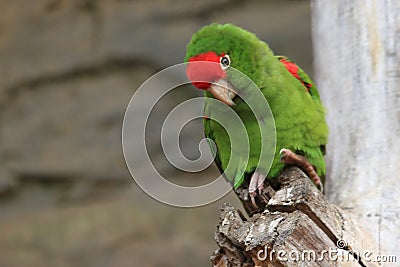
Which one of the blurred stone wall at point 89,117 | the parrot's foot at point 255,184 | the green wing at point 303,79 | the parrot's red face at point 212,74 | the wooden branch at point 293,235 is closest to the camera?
the wooden branch at point 293,235

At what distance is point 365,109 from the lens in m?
1.77

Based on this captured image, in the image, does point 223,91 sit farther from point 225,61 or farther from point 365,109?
point 365,109

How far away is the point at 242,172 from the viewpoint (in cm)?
179

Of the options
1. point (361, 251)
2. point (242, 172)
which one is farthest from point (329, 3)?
point (361, 251)

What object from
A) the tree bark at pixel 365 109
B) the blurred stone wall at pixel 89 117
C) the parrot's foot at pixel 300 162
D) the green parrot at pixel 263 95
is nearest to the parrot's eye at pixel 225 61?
the green parrot at pixel 263 95

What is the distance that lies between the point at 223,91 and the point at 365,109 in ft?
1.40

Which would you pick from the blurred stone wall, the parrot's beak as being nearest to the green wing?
the parrot's beak

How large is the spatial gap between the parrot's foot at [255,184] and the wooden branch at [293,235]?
5.7 inches

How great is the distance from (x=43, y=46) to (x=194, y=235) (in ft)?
4.62

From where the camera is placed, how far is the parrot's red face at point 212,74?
1600mm

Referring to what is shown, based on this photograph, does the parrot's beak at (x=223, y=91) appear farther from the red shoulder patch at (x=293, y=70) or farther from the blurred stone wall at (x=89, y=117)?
the blurred stone wall at (x=89, y=117)

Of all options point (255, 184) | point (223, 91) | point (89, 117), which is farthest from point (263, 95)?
point (89, 117)

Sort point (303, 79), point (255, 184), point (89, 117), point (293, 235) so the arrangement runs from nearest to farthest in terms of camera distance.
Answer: point (293, 235) → point (255, 184) → point (303, 79) → point (89, 117)

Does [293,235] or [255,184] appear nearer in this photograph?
[293,235]
